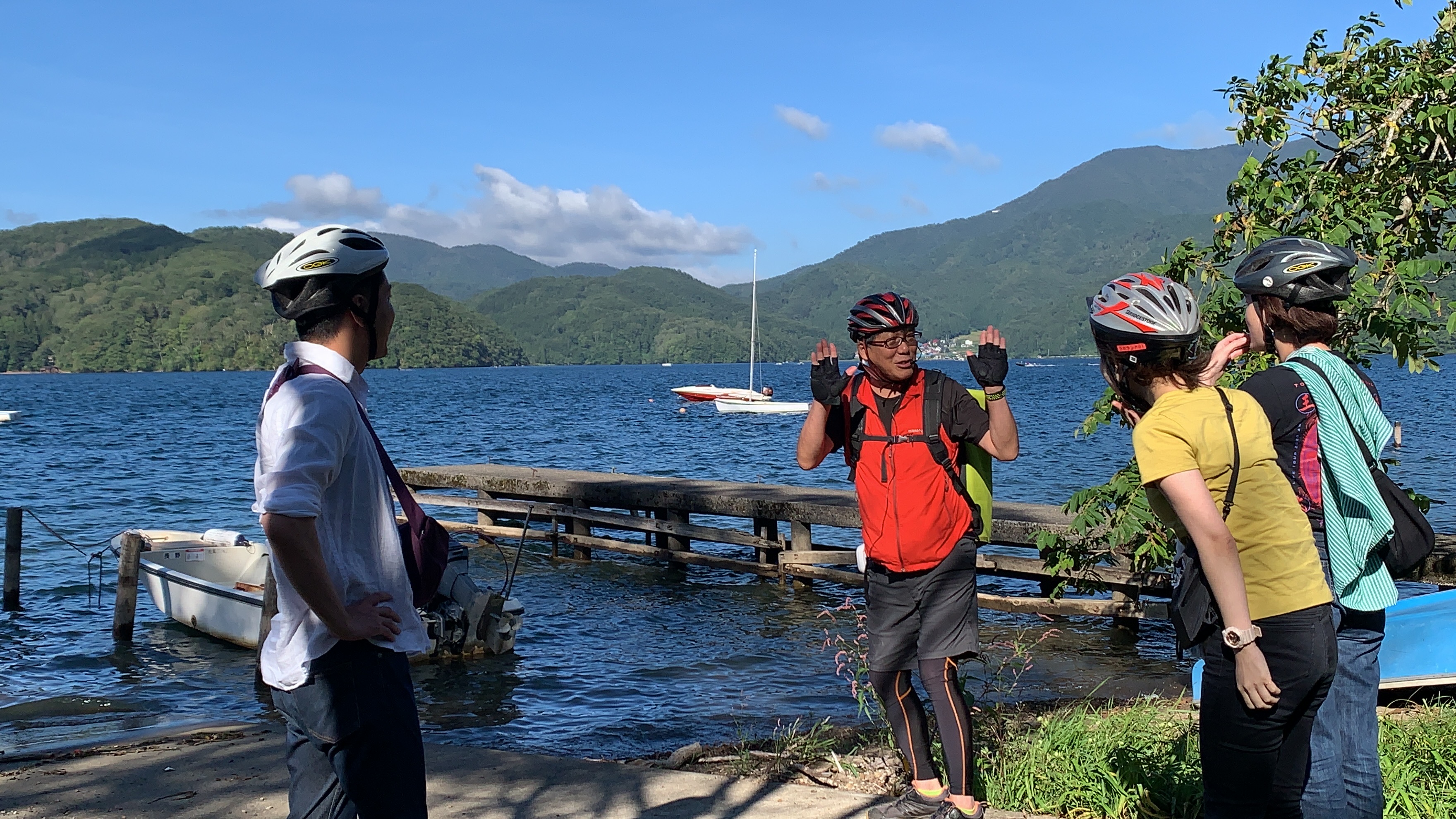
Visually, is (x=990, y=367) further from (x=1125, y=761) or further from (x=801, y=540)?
(x=801, y=540)

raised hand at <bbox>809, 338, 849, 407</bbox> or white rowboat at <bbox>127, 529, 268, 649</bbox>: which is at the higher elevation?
raised hand at <bbox>809, 338, 849, 407</bbox>

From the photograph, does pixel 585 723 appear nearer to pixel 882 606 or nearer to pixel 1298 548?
pixel 882 606

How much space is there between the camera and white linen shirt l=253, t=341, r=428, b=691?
244cm

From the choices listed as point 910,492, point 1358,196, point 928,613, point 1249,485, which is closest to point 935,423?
point 910,492

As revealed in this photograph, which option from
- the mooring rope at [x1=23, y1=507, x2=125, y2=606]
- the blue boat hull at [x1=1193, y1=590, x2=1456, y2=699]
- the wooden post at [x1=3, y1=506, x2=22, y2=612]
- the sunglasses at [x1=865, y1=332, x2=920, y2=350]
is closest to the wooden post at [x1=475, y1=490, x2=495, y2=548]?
the mooring rope at [x1=23, y1=507, x2=125, y2=606]

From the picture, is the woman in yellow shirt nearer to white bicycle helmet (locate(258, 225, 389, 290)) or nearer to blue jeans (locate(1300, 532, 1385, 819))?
blue jeans (locate(1300, 532, 1385, 819))

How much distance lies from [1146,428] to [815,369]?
195 cm

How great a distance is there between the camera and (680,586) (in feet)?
51.6

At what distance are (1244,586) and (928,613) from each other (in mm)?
1746

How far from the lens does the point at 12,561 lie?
14.0 meters

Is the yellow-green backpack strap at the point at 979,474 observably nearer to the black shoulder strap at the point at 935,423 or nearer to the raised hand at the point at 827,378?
the black shoulder strap at the point at 935,423

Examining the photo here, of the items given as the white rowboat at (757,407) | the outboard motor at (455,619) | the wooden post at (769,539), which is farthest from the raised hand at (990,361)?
the white rowboat at (757,407)

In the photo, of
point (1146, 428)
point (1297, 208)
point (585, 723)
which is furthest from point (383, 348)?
point (585, 723)

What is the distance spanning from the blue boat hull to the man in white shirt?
5.43m
